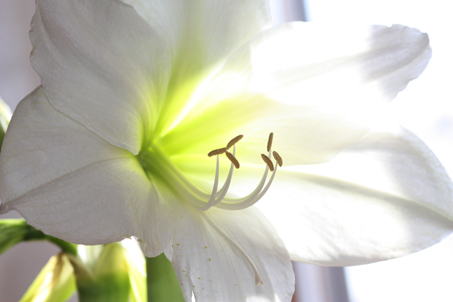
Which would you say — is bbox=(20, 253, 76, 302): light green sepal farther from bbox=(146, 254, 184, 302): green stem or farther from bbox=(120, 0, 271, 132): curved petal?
bbox=(120, 0, 271, 132): curved petal

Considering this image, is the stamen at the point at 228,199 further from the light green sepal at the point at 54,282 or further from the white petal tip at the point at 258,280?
the light green sepal at the point at 54,282

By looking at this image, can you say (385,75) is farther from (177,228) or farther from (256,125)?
(177,228)

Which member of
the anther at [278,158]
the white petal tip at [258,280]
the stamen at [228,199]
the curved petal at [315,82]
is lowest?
the white petal tip at [258,280]

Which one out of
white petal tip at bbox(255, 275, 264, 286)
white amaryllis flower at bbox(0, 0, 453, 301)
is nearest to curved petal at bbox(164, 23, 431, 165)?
white amaryllis flower at bbox(0, 0, 453, 301)

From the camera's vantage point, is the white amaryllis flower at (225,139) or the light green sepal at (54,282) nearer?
the white amaryllis flower at (225,139)

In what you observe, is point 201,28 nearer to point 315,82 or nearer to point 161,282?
point 315,82

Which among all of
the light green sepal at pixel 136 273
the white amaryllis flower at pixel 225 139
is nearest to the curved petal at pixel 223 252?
the white amaryllis flower at pixel 225 139

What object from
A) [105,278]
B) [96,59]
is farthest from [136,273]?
[96,59]

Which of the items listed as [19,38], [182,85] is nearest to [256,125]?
[182,85]
